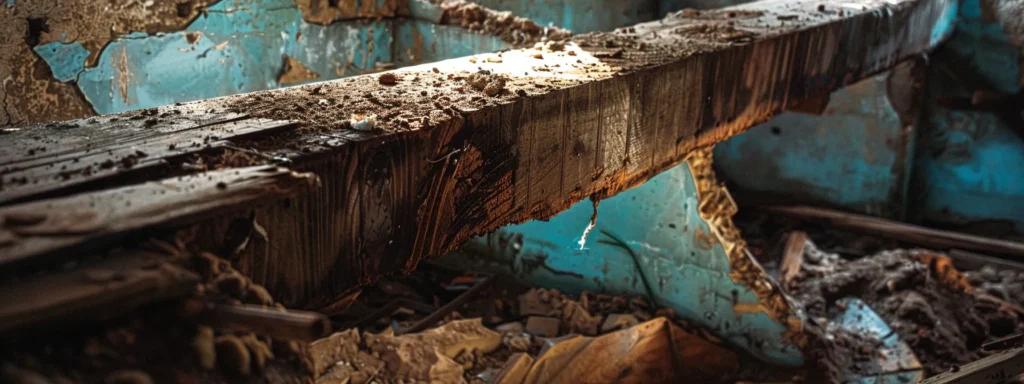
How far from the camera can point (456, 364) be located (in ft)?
11.8

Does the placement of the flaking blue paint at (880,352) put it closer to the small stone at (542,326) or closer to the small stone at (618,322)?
the small stone at (618,322)

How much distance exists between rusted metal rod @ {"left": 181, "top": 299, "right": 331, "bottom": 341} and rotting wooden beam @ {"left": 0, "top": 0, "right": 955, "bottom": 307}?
0.22 metres

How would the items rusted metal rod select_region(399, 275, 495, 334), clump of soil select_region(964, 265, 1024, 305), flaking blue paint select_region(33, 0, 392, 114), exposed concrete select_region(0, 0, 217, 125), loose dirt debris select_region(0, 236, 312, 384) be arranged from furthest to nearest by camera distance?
clump of soil select_region(964, 265, 1024, 305)
flaking blue paint select_region(33, 0, 392, 114)
rusted metal rod select_region(399, 275, 495, 334)
exposed concrete select_region(0, 0, 217, 125)
loose dirt debris select_region(0, 236, 312, 384)

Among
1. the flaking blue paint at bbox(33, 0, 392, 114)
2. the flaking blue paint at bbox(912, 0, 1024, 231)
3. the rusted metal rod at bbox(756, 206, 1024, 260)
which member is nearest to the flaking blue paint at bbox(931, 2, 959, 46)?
the flaking blue paint at bbox(912, 0, 1024, 231)

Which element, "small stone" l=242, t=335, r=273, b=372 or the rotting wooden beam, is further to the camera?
the rotting wooden beam

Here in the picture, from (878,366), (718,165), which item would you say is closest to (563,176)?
(878,366)

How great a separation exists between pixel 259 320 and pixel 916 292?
16.2 feet

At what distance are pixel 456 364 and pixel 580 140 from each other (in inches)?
67.5

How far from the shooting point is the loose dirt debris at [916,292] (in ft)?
14.5

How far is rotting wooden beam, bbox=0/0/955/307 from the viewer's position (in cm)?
152

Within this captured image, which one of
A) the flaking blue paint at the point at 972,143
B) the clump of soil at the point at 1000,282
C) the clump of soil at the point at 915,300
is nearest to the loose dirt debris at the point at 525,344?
the clump of soil at the point at 915,300

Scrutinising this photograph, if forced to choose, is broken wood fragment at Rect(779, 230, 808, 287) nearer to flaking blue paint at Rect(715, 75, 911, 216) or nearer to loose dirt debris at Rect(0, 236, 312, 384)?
flaking blue paint at Rect(715, 75, 911, 216)

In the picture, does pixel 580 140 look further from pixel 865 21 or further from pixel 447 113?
pixel 865 21

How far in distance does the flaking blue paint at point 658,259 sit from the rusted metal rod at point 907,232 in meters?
2.46
